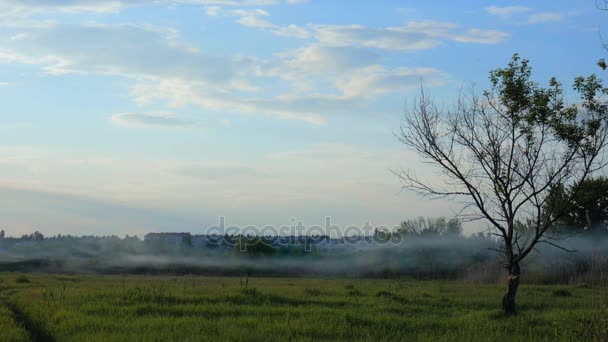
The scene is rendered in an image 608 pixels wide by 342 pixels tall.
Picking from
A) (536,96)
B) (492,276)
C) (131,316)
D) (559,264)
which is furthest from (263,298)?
(559,264)

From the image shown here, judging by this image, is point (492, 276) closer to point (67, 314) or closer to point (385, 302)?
point (385, 302)

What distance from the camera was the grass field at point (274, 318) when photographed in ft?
43.4

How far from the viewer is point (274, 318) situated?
15820 mm

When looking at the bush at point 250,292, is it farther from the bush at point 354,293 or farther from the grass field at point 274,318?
the bush at point 354,293

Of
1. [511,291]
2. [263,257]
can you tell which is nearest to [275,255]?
[263,257]

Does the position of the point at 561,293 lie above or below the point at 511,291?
below

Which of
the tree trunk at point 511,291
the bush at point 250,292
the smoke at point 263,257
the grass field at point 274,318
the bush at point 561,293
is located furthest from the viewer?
the smoke at point 263,257

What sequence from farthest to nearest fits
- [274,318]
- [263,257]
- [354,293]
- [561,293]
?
1. [263,257]
2. [561,293]
3. [354,293]
4. [274,318]

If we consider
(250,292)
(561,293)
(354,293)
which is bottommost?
(561,293)

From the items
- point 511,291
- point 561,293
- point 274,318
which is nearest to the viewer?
point 274,318

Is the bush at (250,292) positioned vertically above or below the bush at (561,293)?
above

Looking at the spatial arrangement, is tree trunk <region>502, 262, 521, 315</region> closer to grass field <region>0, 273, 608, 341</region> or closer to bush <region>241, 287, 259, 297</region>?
grass field <region>0, 273, 608, 341</region>

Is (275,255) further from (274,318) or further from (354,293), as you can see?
(274,318)

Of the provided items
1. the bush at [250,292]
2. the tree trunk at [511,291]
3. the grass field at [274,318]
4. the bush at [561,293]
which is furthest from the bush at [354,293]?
the bush at [561,293]
